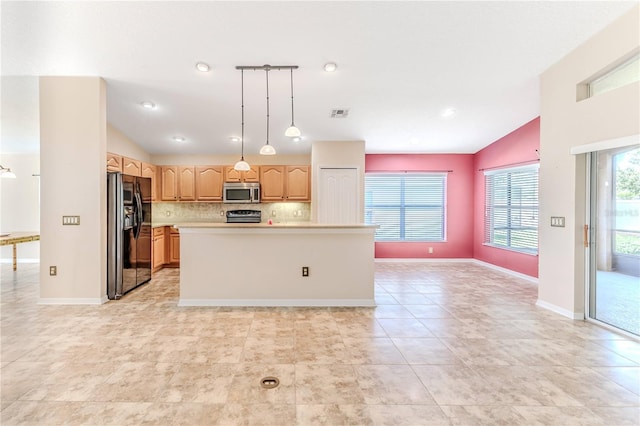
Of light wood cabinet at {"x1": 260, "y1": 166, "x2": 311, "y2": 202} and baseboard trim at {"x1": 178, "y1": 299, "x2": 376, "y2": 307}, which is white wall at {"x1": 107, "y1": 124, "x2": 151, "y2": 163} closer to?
light wood cabinet at {"x1": 260, "y1": 166, "x2": 311, "y2": 202}

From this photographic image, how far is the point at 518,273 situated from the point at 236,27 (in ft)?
19.0

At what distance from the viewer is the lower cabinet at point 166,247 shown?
18.7 ft

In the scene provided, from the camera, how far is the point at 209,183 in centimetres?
636

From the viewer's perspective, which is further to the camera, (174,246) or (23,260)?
(23,260)

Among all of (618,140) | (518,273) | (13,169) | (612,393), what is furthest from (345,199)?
(13,169)

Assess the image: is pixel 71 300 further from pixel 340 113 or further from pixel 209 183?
pixel 340 113

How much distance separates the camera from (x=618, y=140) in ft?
9.59

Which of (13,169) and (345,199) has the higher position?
(13,169)

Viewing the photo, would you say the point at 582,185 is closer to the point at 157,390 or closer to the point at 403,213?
the point at 403,213

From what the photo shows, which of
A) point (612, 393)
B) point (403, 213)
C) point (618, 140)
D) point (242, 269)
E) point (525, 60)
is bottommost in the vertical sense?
point (612, 393)

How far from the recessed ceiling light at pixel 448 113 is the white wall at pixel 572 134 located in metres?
1.16

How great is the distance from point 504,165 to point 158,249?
6.66 metres

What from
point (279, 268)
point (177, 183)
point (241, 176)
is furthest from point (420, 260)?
point (177, 183)

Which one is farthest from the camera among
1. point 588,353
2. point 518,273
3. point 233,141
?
point 233,141
